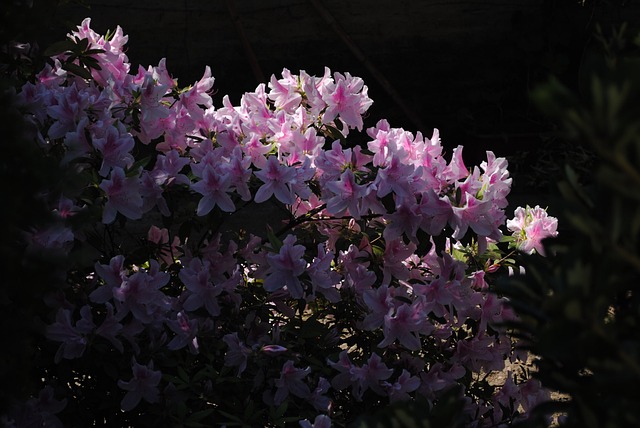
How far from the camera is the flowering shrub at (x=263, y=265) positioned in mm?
1886

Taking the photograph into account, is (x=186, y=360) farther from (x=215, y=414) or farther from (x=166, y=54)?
(x=166, y=54)

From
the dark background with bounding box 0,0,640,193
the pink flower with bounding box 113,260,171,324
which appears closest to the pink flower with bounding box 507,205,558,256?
the pink flower with bounding box 113,260,171,324

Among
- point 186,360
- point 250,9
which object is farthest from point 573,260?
point 250,9

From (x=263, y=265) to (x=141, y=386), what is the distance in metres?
0.38

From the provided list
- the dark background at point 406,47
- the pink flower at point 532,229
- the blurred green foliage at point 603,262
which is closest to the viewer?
the blurred green foliage at point 603,262

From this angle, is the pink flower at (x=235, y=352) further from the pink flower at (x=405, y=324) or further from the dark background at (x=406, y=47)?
the dark background at (x=406, y=47)

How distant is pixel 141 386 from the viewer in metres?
1.86

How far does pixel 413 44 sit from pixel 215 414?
138 inches

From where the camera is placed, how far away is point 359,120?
7.23 ft

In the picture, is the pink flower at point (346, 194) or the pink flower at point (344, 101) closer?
the pink flower at point (346, 194)

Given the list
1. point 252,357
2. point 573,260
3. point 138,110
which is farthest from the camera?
point 138,110

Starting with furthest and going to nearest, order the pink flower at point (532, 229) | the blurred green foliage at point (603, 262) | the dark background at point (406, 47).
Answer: the dark background at point (406, 47), the pink flower at point (532, 229), the blurred green foliage at point (603, 262)

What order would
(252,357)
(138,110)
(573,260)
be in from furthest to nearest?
(138,110) → (252,357) → (573,260)

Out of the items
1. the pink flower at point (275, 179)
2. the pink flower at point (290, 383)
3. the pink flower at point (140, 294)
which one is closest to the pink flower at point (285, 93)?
the pink flower at point (275, 179)
